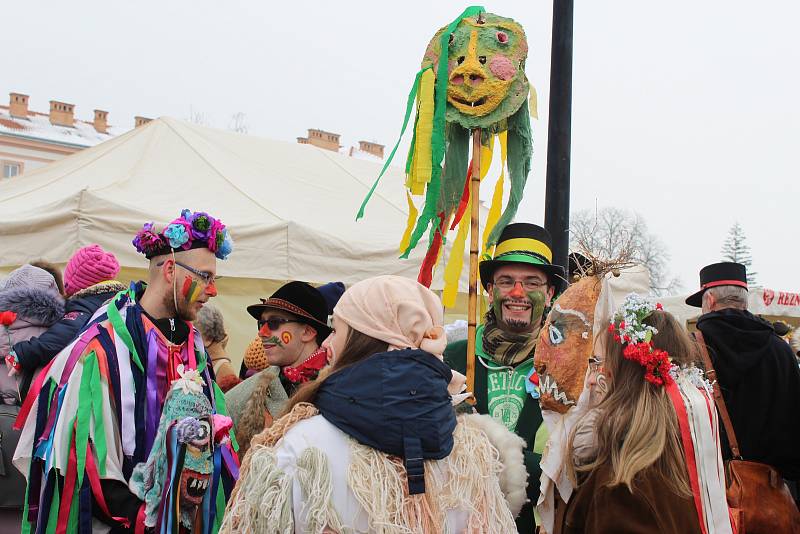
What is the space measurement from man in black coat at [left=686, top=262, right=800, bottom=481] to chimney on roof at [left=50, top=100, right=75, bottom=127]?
40983mm

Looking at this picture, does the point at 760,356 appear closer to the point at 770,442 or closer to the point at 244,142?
the point at 770,442

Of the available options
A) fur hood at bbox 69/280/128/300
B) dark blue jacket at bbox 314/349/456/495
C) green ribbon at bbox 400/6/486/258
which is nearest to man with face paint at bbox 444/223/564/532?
green ribbon at bbox 400/6/486/258

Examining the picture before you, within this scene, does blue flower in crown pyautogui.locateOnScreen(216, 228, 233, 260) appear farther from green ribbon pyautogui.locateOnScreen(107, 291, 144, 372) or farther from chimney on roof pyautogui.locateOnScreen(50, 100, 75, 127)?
chimney on roof pyautogui.locateOnScreen(50, 100, 75, 127)

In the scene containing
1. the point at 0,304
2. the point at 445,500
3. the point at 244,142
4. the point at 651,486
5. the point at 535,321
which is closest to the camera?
the point at 445,500

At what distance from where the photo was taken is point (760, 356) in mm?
4184

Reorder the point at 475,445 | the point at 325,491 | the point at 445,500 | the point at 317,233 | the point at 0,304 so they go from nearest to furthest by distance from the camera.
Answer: the point at 325,491 < the point at 445,500 < the point at 475,445 < the point at 0,304 < the point at 317,233

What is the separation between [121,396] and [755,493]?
3.25 metres

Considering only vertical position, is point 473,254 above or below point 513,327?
above

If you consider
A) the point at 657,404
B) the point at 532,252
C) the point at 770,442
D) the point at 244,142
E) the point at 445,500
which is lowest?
the point at 770,442

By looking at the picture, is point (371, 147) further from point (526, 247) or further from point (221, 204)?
point (526, 247)

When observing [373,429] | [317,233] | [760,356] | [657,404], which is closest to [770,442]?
[760,356]

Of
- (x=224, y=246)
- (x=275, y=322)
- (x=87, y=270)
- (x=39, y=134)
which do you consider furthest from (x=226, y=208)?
(x=39, y=134)

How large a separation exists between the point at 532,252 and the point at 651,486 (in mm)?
1409

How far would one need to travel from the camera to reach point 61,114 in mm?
39594
